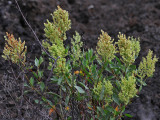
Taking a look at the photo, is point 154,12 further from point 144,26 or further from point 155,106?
point 155,106

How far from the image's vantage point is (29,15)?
452 cm

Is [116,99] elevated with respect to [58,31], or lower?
lower

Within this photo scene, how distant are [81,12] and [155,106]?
3.07 meters

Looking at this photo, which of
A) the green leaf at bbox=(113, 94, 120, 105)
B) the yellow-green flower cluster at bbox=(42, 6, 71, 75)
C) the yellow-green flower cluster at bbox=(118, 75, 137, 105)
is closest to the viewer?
the yellow-green flower cluster at bbox=(118, 75, 137, 105)

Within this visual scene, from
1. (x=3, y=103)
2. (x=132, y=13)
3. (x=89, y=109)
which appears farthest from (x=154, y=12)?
(x=3, y=103)

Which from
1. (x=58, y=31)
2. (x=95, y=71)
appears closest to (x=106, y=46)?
(x=95, y=71)

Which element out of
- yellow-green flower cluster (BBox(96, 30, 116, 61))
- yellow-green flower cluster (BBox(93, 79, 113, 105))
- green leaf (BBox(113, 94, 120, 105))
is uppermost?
yellow-green flower cluster (BBox(96, 30, 116, 61))

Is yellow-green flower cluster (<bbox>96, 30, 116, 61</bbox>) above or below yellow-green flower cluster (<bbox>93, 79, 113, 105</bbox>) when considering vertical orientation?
above

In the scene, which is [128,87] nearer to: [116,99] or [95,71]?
[116,99]

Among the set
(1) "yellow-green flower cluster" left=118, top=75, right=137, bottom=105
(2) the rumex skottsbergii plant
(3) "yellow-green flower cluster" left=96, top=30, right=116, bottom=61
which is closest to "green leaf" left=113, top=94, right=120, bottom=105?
(2) the rumex skottsbergii plant

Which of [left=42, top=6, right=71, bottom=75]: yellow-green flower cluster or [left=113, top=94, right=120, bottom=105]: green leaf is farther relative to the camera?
[left=113, top=94, right=120, bottom=105]: green leaf

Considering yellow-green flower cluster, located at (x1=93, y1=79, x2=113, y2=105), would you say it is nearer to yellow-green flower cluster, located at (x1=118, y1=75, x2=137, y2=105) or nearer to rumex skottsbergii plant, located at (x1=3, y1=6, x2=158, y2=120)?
rumex skottsbergii plant, located at (x1=3, y1=6, x2=158, y2=120)

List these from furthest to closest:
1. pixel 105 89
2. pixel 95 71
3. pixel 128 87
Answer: pixel 95 71 → pixel 105 89 → pixel 128 87

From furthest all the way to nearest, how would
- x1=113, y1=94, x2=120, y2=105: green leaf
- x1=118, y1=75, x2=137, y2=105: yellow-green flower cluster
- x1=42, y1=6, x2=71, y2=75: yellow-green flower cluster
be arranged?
x1=113, y1=94, x2=120, y2=105: green leaf → x1=42, y1=6, x2=71, y2=75: yellow-green flower cluster → x1=118, y1=75, x2=137, y2=105: yellow-green flower cluster
